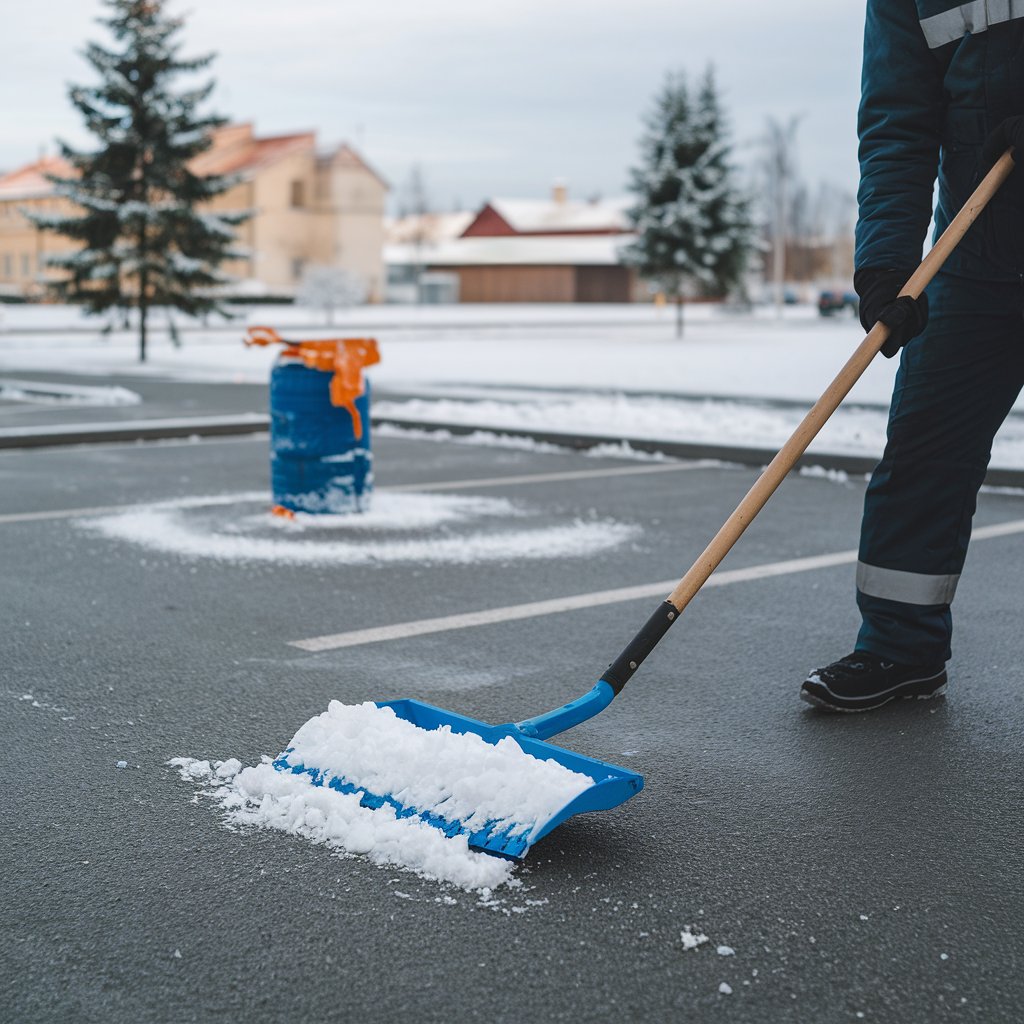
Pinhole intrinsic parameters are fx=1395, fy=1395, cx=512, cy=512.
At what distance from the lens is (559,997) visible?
218cm

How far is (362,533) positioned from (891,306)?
3.68 meters

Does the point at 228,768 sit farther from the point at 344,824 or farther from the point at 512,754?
the point at 512,754

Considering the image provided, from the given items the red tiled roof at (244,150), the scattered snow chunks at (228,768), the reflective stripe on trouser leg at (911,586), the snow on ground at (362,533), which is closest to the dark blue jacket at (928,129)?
the reflective stripe on trouser leg at (911,586)

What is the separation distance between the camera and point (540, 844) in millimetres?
2814

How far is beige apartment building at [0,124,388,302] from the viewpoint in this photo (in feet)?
216

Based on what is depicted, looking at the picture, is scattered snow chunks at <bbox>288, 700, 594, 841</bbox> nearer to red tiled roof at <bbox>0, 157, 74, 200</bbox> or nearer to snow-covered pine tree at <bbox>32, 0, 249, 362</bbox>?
snow-covered pine tree at <bbox>32, 0, 249, 362</bbox>

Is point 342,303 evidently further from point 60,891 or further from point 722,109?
point 60,891

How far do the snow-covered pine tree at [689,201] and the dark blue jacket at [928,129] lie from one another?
33.7 meters

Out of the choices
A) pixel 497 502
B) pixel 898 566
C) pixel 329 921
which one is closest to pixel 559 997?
pixel 329 921

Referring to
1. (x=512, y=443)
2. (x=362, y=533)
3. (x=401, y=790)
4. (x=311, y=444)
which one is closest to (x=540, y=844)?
(x=401, y=790)

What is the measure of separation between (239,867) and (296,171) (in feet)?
222

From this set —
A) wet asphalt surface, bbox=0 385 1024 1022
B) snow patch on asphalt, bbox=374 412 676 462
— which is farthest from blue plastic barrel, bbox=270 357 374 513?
snow patch on asphalt, bbox=374 412 676 462

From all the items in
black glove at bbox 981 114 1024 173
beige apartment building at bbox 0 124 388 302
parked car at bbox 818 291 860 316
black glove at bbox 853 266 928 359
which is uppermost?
beige apartment building at bbox 0 124 388 302

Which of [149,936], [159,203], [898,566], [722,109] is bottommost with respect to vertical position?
[149,936]
